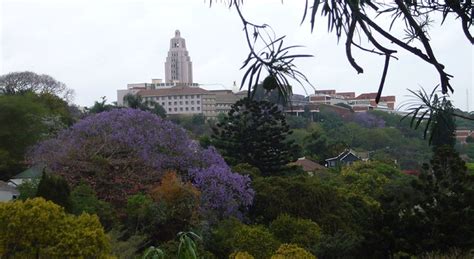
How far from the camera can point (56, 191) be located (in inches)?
555

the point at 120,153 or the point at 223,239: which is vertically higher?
the point at 120,153

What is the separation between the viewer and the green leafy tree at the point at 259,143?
92.7 feet

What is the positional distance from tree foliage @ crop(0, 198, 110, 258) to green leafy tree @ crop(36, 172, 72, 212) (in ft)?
8.76

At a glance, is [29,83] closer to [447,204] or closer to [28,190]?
[28,190]

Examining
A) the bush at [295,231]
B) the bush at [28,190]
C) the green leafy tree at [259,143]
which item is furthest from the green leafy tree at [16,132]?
the bush at [295,231]

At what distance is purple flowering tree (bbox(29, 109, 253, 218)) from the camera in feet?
59.3

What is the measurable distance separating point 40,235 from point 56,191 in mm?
2957

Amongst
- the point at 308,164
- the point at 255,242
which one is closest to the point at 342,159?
the point at 308,164

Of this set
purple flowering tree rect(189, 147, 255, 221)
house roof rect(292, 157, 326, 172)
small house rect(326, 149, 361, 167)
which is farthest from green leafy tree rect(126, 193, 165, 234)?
small house rect(326, 149, 361, 167)

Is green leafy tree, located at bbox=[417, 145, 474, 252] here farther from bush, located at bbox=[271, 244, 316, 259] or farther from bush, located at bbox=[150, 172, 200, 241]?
bush, located at bbox=[150, 172, 200, 241]

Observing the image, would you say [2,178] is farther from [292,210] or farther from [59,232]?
[59,232]

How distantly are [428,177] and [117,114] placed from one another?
883cm

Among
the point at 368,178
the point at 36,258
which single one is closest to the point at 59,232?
the point at 36,258

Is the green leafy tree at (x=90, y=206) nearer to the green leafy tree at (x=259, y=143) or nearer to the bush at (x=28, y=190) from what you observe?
the bush at (x=28, y=190)
